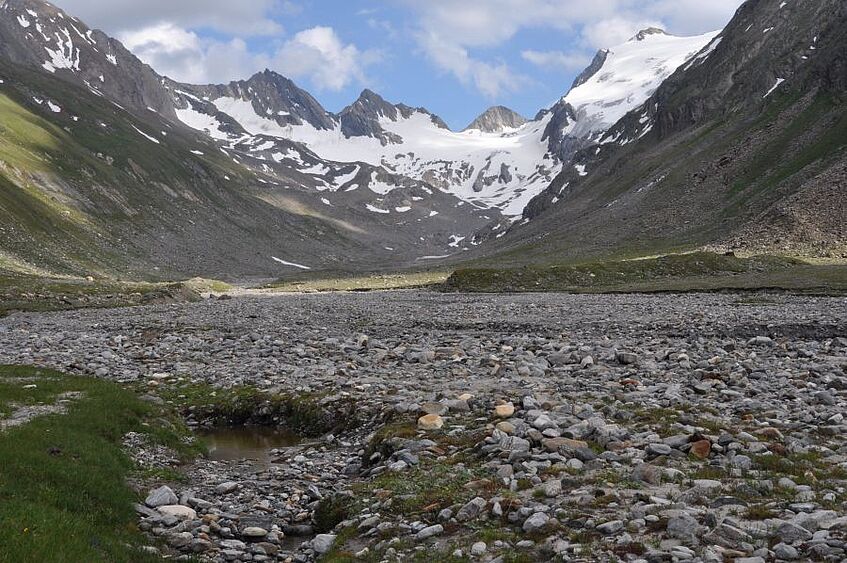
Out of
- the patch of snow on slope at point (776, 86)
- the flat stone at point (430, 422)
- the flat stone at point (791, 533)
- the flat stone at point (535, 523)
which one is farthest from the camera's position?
the patch of snow on slope at point (776, 86)

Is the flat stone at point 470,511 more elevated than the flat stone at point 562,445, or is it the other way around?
the flat stone at point 562,445

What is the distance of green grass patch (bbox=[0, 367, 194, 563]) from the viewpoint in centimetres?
1042

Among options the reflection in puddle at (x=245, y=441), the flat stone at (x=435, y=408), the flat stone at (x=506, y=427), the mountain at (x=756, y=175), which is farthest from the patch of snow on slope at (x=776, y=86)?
the flat stone at (x=506, y=427)

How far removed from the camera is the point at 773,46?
19238cm

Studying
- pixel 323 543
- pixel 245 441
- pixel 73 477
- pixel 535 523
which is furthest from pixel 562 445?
pixel 245 441

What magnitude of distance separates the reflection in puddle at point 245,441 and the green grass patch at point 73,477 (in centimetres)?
120

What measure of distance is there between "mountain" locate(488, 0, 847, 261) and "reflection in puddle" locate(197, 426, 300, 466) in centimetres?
9035

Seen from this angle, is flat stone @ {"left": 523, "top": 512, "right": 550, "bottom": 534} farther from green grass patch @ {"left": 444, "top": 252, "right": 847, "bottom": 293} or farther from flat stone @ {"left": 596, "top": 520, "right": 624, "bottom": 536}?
green grass patch @ {"left": 444, "top": 252, "right": 847, "bottom": 293}

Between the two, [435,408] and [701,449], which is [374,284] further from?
[701,449]

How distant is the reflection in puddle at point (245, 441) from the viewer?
19.2 meters

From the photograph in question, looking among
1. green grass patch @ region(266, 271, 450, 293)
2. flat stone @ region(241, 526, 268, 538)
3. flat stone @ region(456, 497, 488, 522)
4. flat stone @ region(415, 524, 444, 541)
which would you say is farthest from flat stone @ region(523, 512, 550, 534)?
green grass patch @ region(266, 271, 450, 293)

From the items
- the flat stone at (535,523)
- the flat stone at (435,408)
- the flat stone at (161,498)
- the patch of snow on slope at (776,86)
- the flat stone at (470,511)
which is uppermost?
the patch of snow on slope at (776,86)

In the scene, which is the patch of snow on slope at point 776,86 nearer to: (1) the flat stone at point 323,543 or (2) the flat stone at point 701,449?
(2) the flat stone at point 701,449

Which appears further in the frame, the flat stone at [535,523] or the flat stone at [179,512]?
the flat stone at [179,512]
